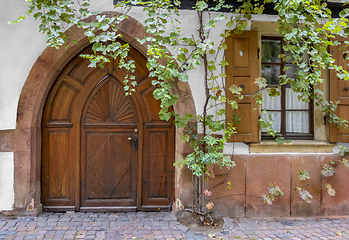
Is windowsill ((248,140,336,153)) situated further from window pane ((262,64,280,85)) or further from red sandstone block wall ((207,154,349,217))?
window pane ((262,64,280,85))

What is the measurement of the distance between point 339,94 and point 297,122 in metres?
0.71

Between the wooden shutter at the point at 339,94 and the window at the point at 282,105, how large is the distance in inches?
14.1

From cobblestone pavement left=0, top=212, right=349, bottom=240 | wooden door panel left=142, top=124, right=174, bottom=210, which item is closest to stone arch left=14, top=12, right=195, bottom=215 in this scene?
cobblestone pavement left=0, top=212, right=349, bottom=240

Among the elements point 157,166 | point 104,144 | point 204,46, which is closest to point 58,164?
point 104,144

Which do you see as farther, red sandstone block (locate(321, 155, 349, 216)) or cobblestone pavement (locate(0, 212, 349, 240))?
red sandstone block (locate(321, 155, 349, 216))

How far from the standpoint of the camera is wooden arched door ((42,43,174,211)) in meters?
3.82

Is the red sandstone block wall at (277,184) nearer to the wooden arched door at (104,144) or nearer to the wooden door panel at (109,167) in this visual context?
the wooden arched door at (104,144)

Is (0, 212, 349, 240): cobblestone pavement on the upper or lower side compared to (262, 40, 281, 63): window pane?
lower

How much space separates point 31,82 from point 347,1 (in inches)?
181

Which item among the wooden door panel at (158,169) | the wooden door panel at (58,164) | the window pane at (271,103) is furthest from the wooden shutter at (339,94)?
the wooden door panel at (58,164)

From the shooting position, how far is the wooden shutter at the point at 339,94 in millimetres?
3762

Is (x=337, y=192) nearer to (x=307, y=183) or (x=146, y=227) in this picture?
(x=307, y=183)

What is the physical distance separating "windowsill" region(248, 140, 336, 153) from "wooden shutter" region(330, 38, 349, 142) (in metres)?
0.17

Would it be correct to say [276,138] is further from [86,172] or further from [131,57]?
[86,172]
